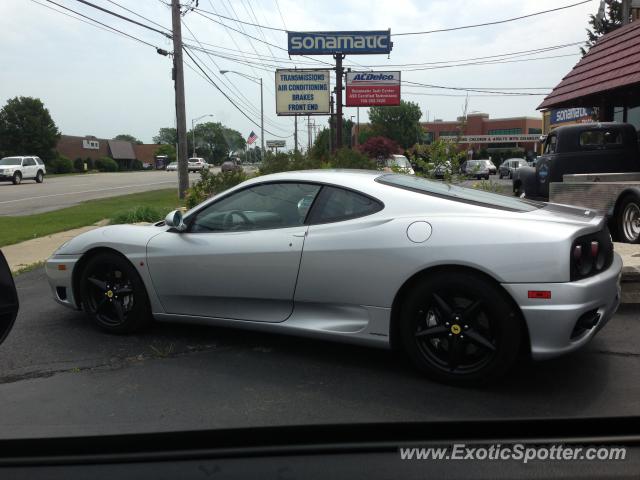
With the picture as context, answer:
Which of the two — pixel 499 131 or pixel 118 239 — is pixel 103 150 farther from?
pixel 118 239

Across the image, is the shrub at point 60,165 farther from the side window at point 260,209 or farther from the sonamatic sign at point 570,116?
the side window at point 260,209

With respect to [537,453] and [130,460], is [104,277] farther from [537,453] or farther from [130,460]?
[537,453]

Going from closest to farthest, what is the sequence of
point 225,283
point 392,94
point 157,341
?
1. point 225,283
2. point 157,341
3. point 392,94

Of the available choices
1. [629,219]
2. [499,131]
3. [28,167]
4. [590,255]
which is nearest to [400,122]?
[499,131]

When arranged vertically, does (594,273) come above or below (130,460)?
above

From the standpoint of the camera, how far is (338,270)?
3.93 meters

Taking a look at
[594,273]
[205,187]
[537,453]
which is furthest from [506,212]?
[205,187]

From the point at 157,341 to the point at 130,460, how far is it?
6.02ft

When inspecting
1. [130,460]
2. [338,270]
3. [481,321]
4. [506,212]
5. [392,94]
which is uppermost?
[392,94]

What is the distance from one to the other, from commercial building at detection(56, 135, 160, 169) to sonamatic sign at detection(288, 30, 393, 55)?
55421mm

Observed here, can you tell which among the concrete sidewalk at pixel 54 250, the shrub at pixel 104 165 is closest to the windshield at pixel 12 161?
the concrete sidewalk at pixel 54 250

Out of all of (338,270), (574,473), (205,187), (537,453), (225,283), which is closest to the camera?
(574,473)

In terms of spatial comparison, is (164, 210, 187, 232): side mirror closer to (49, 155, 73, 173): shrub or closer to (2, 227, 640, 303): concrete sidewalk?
(2, 227, 640, 303): concrete sidewalk

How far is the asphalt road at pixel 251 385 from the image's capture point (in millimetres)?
3404
